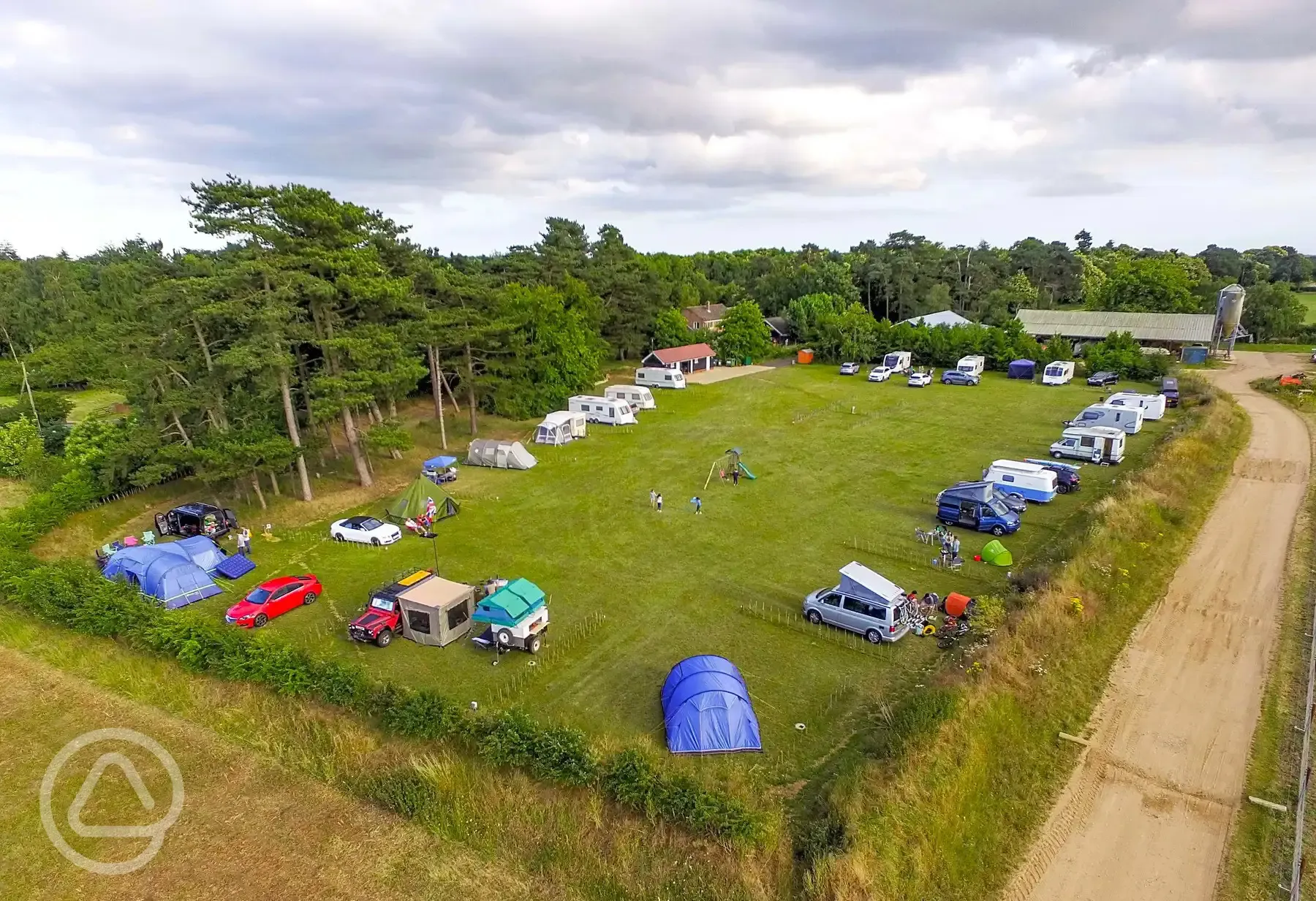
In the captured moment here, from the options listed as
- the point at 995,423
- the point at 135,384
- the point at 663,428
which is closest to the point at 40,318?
the point at 135,384

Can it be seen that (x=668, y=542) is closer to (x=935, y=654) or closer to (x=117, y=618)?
(x=935, y=654)

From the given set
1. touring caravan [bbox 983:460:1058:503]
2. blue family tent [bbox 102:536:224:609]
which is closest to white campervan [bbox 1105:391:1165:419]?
touring caravan [bbox 983:460:1058:503]

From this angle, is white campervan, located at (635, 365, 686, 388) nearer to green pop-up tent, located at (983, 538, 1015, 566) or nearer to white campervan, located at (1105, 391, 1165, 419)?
white campervan, located at (1105, 391, 1165, 419)

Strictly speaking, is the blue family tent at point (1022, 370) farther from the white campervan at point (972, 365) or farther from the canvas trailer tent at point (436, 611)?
the canvas trailer tent at point (436, 611)

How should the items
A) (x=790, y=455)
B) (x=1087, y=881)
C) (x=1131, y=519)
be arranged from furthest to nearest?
(x=790, y=455)
(x=1131, y=519)
(x=1087, y=881)

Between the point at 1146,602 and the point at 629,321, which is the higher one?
the point at 629,321

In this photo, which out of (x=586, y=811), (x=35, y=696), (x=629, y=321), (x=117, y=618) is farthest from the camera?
(x=629, y=321)

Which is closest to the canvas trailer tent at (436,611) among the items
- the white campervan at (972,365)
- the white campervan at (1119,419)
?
the white campervan at (1119,419)
